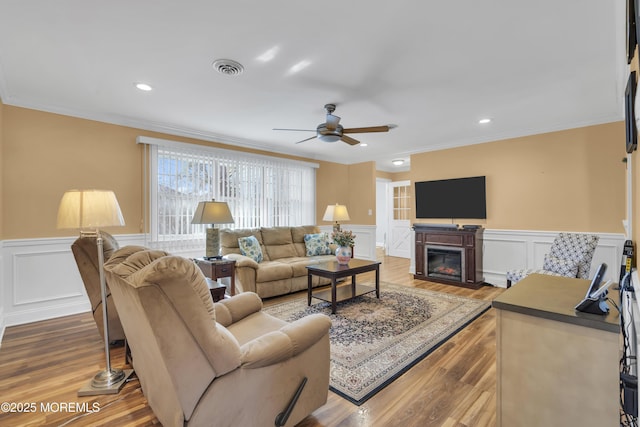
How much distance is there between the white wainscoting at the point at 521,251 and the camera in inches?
154

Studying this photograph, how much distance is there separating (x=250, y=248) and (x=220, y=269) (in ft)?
2.67

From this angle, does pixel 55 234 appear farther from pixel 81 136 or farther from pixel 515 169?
pixel 515 169

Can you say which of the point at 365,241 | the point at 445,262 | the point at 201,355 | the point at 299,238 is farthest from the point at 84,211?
the point at 365,241

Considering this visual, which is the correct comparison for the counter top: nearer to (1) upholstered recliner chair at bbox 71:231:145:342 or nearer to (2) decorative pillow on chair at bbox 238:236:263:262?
(1) upholstered recliner chair at bbox 71:231:145:342

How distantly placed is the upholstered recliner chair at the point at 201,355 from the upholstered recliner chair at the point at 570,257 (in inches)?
130

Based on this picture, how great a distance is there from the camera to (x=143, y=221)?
4.14 meters

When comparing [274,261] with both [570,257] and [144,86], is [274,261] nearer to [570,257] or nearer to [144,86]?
[144,86]

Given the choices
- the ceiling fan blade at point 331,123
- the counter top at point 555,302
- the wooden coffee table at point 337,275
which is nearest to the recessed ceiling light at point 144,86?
the ceiling fan blade at point 331,123

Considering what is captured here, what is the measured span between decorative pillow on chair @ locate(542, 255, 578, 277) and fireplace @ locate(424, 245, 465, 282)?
1.24 meters

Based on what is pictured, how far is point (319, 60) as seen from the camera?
2.46 meters

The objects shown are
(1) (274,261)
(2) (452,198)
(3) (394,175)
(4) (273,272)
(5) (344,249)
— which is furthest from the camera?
(3) (394,175)

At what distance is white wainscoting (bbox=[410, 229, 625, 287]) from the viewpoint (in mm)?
3924

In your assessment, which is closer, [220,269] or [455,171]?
[220,269]

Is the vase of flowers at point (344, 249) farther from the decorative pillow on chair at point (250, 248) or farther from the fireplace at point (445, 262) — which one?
the fireplace at point (445, 262)
